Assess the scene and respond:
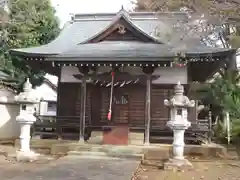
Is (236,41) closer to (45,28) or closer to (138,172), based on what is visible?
(138,172)

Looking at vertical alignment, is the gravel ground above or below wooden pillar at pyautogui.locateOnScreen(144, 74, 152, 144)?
below

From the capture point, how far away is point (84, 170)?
9.34 metres

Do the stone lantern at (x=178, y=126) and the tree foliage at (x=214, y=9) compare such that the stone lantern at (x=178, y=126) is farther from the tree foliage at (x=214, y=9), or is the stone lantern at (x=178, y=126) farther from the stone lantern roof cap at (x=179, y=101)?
the tree foliage at (x=214, y=9)

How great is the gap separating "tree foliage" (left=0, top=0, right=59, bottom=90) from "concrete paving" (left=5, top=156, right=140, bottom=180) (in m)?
9.41

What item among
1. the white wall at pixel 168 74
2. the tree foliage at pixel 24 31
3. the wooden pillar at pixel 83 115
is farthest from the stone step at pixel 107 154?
the tree foliage at pixel 24 31

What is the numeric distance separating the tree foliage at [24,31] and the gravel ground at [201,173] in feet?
35.6

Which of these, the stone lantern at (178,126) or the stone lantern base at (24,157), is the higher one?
the stone lantern at (178,126)

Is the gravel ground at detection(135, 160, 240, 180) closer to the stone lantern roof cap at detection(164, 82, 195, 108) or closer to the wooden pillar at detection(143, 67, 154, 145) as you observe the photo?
the stone lantern roof cap at detection(164, 82, 195, 108)

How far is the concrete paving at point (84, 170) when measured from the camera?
8422 millimetres

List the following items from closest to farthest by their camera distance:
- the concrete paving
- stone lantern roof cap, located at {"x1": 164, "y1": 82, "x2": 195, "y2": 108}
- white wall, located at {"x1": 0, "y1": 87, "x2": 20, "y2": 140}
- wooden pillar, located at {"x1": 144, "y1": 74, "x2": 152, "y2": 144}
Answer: the concrete paving
stone lantern roof cap, located at {"x1": 164, "y1": 82, "x2": 195, "y2": 108}
wooden pillar, located at {"x1": 144, "y1": 74, "x2": 152, "y2": 144}
white wall, located at {"x1": 0, "y1": 87, "x2": 20, "y2": 140}

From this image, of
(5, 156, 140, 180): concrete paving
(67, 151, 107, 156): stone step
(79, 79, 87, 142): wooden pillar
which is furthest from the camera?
(79, 79, 87, 142): wooden pillar

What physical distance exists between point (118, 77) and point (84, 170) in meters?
5.81

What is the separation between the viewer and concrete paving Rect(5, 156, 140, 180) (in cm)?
842

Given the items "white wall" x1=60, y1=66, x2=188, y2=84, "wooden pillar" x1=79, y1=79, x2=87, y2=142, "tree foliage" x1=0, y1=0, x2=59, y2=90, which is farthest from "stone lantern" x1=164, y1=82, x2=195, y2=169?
"tree foliage" x1=0, y1=0, x2=59, y2=90
